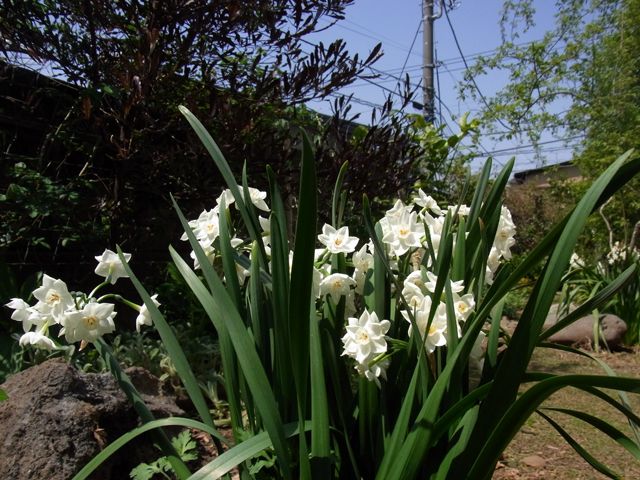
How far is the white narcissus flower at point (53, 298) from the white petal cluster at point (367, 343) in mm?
780

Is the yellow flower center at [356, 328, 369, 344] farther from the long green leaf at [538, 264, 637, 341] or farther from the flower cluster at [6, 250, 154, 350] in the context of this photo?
the flower cluster at [6, 250, 154, 350]

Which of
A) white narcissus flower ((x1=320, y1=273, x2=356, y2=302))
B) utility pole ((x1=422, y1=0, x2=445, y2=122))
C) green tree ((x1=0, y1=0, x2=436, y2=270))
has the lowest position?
white narcissus flower ((x1=320, y1=273, x2=356, y2=302))

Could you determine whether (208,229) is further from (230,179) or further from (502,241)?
(502,241)

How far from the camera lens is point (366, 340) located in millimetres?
1314

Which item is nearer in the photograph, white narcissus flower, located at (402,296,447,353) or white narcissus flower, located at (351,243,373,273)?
white narcissus flower, located at (402,296,447,353)

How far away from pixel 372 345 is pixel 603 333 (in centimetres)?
500

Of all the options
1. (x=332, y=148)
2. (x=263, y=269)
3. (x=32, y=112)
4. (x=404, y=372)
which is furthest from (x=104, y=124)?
(x=404, y=372)

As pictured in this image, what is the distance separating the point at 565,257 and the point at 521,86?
36.3ft

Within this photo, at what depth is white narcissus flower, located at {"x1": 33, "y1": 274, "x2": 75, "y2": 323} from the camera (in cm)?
154

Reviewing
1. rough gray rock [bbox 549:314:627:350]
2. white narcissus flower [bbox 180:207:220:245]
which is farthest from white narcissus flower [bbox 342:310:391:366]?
rough gray rock [bbox 549:314:627:350]

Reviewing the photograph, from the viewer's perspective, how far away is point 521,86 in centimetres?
1117

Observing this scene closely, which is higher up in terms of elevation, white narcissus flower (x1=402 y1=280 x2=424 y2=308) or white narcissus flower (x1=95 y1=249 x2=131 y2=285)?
white narcissus flower (x1=95 y1=249 x2=131 y2=285)

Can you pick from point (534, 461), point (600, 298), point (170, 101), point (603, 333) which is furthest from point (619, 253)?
point (600, 298)

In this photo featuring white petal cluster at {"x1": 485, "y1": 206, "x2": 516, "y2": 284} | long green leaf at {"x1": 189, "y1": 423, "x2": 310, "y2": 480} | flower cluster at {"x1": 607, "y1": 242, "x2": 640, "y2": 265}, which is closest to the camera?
long green leaf at {"x1": 189, "y1": 423, "x2": 310, "y2": 480}
